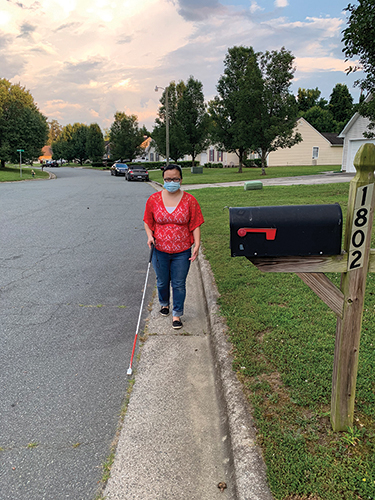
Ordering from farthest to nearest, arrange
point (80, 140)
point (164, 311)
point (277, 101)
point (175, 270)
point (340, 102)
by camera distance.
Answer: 1. point (80, 140)
2. point (340, 102)
3. point (277, 101)
4. point (164, 311)
5. point (175, 270)

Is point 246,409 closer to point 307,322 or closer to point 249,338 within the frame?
point 249,338

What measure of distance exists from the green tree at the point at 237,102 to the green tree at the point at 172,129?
3982 millimetres

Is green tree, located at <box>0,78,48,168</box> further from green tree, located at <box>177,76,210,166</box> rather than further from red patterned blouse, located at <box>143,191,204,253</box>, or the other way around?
red patterned blouse, located at <box>143,191,204,253</box>

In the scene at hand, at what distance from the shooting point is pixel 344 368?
244 centimetres

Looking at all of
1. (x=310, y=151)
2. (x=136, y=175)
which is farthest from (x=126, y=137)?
(x=136, y=175)

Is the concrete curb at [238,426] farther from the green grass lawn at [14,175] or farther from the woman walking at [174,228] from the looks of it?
A: the green grass lawn at [14,175]

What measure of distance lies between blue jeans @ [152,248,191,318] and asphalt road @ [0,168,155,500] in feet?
2.06

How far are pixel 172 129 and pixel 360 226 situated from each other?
132 feet

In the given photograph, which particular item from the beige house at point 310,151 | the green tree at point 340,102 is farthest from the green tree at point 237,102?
the green tree at point 340,102

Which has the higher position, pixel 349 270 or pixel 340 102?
pixel 340 102

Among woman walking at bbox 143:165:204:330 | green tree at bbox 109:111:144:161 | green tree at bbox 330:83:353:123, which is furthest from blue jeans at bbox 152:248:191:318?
green tree at bbox 330:83:353:123

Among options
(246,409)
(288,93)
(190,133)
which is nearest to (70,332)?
(246,409)

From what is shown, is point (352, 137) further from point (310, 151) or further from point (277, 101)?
point (310, 151)

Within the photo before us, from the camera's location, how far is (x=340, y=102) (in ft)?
210
